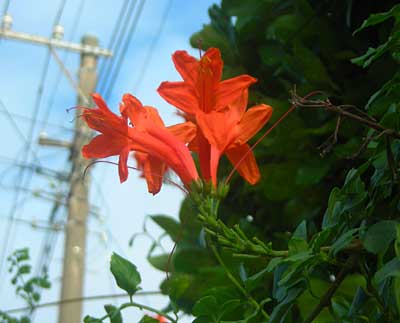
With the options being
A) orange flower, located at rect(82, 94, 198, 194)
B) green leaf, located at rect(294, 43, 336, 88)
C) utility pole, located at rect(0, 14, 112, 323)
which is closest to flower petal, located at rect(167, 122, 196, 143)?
orange flower, located at rect(82, 94, 198, 194)

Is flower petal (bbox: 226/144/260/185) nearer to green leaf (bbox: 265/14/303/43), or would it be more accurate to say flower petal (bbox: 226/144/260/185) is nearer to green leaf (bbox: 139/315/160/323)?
green leaf (bbox: 139/315/160/323)

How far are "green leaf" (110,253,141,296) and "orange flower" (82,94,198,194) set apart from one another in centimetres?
10

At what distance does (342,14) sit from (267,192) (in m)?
0.31

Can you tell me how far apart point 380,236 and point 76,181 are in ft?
15.3

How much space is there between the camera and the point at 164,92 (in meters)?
0.69

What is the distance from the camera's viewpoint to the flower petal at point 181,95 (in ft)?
2.28

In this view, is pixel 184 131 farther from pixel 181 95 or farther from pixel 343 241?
pixel 343 241

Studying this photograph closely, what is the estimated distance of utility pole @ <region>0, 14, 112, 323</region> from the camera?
4.44 m

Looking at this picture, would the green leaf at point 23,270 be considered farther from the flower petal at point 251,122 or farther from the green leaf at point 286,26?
the flower petal at point 251,122

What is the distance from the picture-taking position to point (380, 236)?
1.98 feet

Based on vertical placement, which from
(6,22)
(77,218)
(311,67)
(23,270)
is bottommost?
(311,67)

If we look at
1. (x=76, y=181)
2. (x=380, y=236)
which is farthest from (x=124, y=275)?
(x=76, y=181)

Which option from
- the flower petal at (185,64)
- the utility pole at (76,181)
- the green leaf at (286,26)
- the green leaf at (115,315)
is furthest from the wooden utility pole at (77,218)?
the flower petal at (185,64)

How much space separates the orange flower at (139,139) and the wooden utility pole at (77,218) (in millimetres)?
3330
